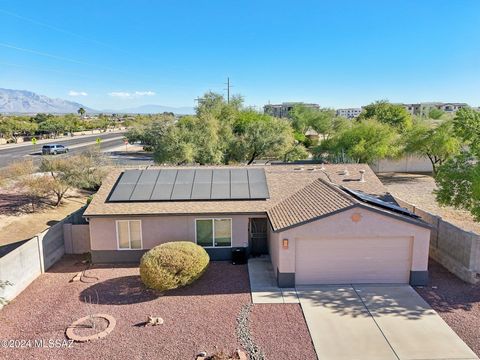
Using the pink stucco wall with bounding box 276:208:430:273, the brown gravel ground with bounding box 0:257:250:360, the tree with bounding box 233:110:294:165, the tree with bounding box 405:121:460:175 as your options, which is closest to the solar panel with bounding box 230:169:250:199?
the brown gravel ground with bounding box 0:257:250:360

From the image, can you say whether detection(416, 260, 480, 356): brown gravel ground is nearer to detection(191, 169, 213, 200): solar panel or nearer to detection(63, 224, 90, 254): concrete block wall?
detection(191, 169, 213, 200): solar panel

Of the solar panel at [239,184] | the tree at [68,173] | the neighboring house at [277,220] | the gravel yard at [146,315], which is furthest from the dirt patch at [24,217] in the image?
the solar panel at [239,184]

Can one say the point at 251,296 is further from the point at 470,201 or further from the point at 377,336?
the point at 470,201

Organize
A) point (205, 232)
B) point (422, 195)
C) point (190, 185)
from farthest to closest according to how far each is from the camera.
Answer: point (422, 195), point (190, 185), point (205, 232)

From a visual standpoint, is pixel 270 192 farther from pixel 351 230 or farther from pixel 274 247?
pixel 351 230

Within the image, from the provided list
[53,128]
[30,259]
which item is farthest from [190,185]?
[53,128]

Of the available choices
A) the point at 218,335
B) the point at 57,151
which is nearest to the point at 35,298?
the point at 218,335
